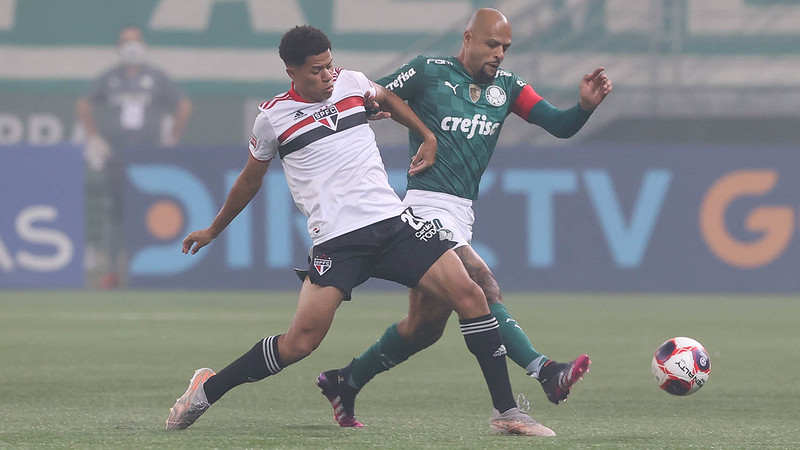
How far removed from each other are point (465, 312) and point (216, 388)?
1.03 metres

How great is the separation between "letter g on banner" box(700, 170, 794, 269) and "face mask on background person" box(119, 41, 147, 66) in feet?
22.4

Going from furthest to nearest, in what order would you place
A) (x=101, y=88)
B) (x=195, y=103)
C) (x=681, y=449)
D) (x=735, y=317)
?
1. (x=195, y=103)
2. (x=101, y=88)
3. (x=735, y=317)
4. (x=681, y=449)

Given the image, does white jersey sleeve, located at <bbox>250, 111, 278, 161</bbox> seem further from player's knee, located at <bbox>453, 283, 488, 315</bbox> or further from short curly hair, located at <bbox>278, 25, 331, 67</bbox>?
player's knee, located at <bbox>453, 283, 488, 315</bbox>

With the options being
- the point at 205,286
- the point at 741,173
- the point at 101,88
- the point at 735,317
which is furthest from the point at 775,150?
the point at 101,88

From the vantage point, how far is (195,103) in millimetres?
19797

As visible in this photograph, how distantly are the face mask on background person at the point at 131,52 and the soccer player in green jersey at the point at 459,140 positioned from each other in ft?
35.3

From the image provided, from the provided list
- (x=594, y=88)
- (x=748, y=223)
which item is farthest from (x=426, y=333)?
(x=748, y=223)

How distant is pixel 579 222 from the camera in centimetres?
1438

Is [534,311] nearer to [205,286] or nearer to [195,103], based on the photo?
[205,286]

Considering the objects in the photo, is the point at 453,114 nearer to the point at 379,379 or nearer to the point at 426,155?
the point at 426,155

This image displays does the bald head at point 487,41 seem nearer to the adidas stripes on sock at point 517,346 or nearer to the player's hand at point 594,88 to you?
the player's hand at point 594,88

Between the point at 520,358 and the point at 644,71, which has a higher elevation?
the point at 644,71

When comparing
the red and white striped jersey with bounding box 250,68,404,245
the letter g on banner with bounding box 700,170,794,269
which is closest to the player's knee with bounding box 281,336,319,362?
the red and white striped jersey with bounding box 250,68,404,245

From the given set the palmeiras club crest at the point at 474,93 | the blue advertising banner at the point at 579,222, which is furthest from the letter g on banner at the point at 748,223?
the palmeiras club crest at the point at 474,93
